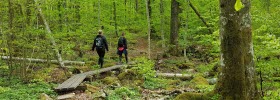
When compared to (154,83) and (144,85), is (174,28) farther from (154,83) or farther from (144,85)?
(144,85)

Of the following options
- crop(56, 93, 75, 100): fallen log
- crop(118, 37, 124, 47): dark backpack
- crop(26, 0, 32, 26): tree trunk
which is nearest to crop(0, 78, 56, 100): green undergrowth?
crop(56, 93, 75, 100): fallen log

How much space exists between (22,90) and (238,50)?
686cm

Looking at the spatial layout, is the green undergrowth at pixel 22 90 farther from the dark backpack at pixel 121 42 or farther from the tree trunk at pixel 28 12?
the dark backpack at pixel 121 42

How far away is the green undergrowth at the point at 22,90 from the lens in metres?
8.62

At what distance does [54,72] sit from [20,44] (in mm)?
2880

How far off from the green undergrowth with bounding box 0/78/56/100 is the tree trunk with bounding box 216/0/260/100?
5.55m

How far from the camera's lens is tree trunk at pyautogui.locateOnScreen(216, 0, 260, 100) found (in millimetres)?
5395

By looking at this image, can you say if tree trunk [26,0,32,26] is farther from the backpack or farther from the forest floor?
the backpack

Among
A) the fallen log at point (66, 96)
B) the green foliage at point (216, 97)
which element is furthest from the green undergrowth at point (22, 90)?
the green foliage at point (216, 97)

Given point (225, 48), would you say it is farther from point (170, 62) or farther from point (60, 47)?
point (170, 62)

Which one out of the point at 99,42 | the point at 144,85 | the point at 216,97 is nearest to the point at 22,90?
the point at 144,85

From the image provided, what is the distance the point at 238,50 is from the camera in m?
5.43

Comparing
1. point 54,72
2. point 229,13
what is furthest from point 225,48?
point 54,72

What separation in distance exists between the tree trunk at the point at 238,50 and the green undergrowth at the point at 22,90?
219 inches
